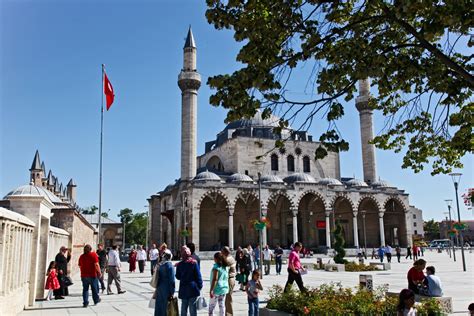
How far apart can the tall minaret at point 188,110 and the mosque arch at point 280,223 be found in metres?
9.36

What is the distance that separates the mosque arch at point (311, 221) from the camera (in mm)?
40312

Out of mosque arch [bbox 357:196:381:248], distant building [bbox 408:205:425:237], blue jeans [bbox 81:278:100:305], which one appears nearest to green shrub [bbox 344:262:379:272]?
blue jeans [bbox 81:278:100:305]

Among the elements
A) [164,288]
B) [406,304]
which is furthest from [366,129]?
[406,304]

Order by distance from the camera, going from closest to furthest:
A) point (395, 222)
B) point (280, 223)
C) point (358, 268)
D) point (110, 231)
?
point (358, 268)
point (280, 223)
point (395, 222)
point (110, 231)

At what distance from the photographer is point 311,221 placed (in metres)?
41.0

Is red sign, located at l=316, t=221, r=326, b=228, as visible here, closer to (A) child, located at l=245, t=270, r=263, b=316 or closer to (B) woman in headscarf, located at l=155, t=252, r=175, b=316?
(A) child, located at l=245, t=270, r=263, b=316

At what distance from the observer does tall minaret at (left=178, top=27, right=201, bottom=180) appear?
35.1 metres

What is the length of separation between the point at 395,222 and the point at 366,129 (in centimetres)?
1017

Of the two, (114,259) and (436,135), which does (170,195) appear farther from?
(436,135)

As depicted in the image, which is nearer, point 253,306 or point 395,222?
point 253,306

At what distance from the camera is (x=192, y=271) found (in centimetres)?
673

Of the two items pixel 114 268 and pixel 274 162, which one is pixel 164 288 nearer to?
pixel 114 268

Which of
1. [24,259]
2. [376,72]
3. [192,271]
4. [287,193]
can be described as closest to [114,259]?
[24,259]

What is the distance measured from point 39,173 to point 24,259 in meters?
47.6
